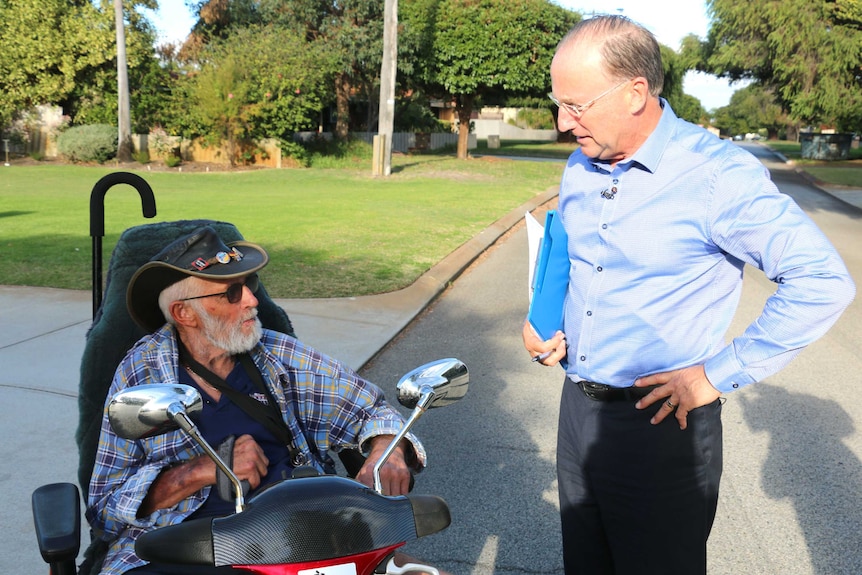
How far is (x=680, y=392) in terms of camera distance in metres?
2.31

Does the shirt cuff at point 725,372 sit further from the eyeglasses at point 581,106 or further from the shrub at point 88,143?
the shrub at point 88,143

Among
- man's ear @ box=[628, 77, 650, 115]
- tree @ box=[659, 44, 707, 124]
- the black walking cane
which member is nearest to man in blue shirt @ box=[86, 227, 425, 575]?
the black walking cane

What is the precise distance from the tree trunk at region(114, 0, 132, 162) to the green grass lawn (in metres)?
2.25

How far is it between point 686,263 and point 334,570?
1238 millimetres

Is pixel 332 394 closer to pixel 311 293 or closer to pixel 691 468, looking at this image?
pixel 691 468

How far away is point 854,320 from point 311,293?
5676 mm

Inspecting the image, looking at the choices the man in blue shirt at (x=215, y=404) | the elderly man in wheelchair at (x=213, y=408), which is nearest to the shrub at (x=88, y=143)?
the elderly man in wheelchair at (x=213, y=408)

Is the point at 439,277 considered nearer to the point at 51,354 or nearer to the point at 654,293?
the point at 51,354

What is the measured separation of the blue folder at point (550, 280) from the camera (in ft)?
8.56

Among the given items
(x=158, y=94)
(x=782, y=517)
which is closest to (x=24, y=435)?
(x=782, y=517)

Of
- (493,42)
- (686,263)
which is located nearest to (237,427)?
(686,263)

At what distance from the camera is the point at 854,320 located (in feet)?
29.4

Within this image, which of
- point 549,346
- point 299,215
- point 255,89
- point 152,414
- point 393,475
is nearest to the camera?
point 152,414

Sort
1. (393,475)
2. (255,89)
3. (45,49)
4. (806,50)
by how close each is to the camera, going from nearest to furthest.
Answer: (393,475) → (255,89) → (45,49) → (806,50)
